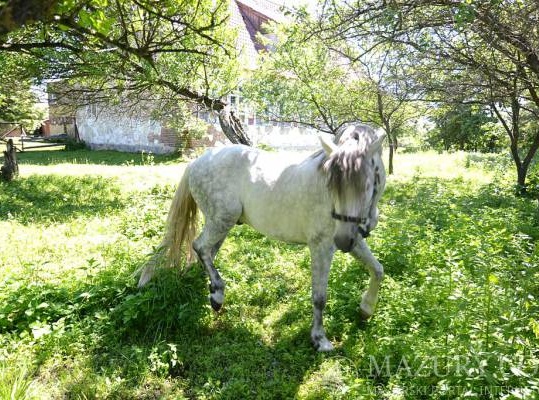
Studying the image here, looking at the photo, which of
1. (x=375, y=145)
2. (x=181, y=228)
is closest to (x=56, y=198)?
(x=181, y=228)

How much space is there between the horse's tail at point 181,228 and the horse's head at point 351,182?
1948 millimetres

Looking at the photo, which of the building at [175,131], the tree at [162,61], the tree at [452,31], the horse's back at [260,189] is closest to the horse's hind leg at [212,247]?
the horse's back at [260,189]

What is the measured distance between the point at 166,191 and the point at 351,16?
6.50 metres

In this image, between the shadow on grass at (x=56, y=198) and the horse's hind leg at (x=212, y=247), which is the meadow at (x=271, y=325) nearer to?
the horse's hind leg at (x=212, y=247)

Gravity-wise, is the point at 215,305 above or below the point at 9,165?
below

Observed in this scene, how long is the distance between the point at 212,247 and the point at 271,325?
3.30ft

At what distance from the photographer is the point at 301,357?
3.39 metres

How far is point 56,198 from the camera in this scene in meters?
9.15

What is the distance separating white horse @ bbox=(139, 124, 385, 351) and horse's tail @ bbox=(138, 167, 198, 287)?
11 millimetres

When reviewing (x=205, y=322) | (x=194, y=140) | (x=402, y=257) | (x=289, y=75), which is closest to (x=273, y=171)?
(x=205, y=322)

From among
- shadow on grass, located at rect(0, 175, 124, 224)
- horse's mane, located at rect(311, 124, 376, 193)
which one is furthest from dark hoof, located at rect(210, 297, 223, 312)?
shadow on grass, located at rect(0, 175, 124, 224)

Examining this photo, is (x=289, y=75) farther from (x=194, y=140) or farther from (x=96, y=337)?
(x=96, y=337)

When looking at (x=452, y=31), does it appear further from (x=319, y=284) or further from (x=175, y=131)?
(x=175, y=131)

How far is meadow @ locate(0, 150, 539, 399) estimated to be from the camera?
104 inches
